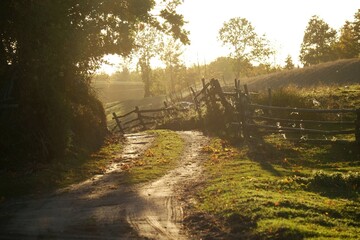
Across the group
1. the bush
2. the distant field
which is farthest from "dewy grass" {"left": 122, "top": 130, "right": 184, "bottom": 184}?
the distant field

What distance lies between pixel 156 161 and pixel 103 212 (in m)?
7.06

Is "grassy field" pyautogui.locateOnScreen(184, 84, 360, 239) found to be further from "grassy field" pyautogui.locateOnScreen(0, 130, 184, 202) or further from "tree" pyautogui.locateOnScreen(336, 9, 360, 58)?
"tree" pyautogui.locateOnScreen(336, 9, 360, 58)

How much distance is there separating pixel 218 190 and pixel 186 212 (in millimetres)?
1829

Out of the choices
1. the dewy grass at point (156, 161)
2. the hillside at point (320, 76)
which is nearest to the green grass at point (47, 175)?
the dewy grass at point (156, 161)

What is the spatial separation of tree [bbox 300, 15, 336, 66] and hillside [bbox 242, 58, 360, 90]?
99.3ft

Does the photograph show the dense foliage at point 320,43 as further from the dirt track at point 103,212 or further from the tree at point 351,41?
the dirt track at point 103,212

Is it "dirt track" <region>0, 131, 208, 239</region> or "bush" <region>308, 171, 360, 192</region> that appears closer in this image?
"dirt track" <region>0, 131, 208, 239</region>

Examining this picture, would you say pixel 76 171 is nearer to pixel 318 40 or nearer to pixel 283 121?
pixel 283 121

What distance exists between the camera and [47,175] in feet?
46.7

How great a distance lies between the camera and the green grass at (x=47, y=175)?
42.6 feet

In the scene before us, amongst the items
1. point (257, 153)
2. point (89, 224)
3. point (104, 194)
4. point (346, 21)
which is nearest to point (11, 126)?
point (104, 194)

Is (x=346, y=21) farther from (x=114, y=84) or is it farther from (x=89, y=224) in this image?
(x=89, y=224)

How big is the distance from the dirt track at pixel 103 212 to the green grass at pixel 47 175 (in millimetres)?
725

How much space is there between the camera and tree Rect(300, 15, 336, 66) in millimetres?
81794
